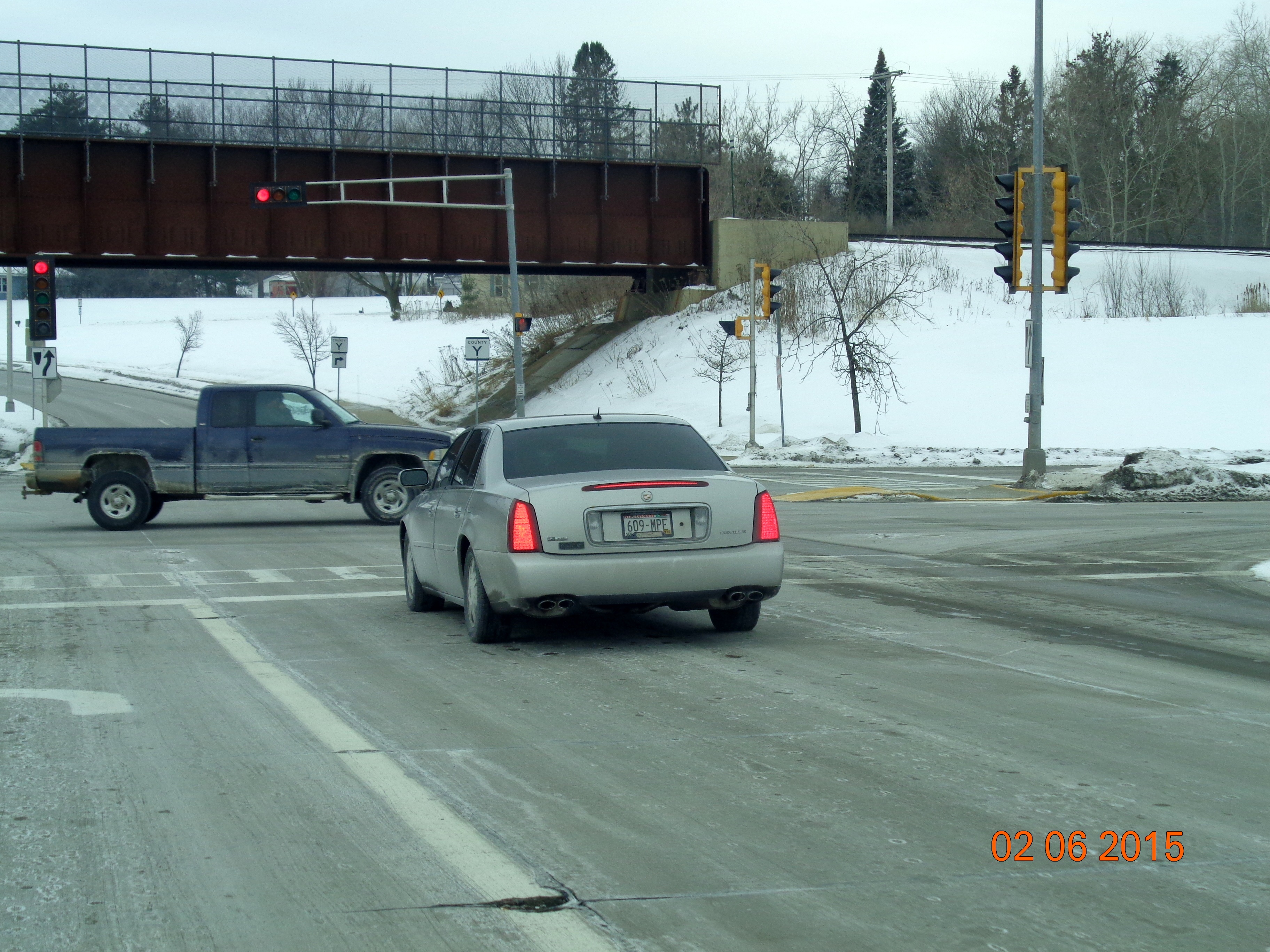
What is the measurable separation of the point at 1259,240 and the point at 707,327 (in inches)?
1881

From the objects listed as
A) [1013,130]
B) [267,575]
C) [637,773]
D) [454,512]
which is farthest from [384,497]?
[1013,130]

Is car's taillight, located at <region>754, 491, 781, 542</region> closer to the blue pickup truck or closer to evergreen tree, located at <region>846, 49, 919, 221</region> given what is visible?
the blue pickup truck

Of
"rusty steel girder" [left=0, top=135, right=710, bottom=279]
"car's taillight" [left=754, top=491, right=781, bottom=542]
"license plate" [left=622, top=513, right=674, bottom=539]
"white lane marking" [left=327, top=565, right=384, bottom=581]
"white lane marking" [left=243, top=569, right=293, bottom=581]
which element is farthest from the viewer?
"rusty steel girder" [left=0, top=135, right=710, bottom=279]

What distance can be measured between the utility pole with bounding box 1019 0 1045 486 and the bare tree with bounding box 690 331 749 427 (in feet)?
49.5

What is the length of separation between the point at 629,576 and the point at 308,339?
234 feet

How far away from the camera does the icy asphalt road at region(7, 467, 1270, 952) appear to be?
4203 mm

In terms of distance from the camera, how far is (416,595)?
10.9 m

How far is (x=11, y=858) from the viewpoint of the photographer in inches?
187

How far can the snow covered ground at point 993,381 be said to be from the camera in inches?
1390

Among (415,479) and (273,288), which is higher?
(273,288)

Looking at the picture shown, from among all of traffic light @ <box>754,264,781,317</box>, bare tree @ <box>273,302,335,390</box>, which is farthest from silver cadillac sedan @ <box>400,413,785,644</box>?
bare tree @ <box>273,302,335,390</box>

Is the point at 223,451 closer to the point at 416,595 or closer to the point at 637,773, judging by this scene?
the point at 416,595

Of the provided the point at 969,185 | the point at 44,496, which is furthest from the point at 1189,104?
the point at 44,496
